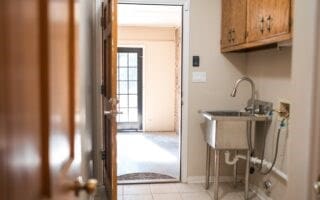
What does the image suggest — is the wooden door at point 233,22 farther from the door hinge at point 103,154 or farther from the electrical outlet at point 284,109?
the door hinge at point 103,154

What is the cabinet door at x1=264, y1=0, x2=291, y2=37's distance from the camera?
2303 millimetres

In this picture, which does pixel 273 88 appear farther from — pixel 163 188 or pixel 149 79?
pixel 149 79

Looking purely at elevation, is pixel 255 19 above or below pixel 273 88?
above

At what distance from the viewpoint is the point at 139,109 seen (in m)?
7.60

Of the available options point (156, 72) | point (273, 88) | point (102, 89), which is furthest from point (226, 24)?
point (156, 72)

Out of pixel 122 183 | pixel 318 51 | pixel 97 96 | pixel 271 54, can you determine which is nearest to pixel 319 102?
pixel 318 51

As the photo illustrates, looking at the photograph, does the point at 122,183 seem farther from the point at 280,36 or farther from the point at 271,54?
the point at 280,36

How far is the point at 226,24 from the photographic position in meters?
3.63

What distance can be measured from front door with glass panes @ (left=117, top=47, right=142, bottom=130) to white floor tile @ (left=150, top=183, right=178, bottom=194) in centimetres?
373

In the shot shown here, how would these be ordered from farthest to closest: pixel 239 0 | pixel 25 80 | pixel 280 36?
pixel 239 0
pixel 280 36
pixel 25 80

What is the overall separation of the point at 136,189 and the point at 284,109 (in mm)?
1828

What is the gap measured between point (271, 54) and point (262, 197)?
1.48 m

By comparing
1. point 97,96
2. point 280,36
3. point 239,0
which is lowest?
point 97,96

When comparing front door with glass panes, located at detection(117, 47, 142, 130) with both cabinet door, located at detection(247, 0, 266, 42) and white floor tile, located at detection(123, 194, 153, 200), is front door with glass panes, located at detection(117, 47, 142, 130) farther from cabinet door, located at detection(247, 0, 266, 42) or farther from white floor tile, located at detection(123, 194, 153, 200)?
cabinet door, located at detection(247, 0, 266, 42)
